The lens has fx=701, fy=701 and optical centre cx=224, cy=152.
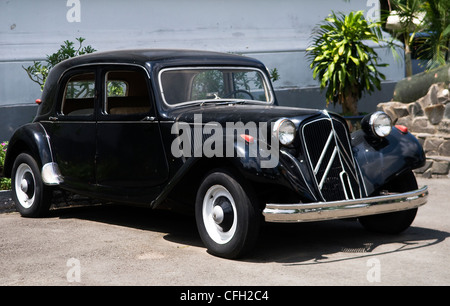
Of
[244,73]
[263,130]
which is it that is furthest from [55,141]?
[263,130]

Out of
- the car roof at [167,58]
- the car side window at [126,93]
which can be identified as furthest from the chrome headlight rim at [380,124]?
the car side window at [126,93]

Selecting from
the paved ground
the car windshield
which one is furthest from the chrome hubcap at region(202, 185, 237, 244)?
the car windshield

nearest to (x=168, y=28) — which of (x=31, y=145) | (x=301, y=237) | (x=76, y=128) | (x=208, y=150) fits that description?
(x=31, y=145)

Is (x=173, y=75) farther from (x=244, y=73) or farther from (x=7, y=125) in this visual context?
(x=7, y=125)

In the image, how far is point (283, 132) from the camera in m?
5.39

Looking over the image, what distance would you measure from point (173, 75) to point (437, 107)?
201 inches

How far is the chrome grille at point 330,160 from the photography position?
5.49 meters

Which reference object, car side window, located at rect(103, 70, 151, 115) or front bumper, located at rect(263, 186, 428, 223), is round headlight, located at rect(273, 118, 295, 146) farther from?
car side window, located at rect(103, 70, 151, 115)

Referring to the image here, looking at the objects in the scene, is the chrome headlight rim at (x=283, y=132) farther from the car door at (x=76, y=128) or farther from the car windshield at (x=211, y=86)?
the car door at (x=76, y=128)

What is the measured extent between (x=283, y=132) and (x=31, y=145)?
3.11 meters

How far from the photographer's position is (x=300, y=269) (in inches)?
198

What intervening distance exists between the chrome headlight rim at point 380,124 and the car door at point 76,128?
2.61 m

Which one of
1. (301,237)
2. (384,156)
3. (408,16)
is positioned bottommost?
(301,237)

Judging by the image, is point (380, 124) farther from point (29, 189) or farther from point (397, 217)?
point (29, 189)
